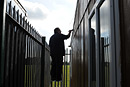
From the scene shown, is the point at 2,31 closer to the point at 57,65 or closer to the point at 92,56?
the point at 92,56

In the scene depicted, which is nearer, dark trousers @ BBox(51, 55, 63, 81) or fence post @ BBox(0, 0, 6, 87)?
fence post @ BBox(0, 0, 6, 87)

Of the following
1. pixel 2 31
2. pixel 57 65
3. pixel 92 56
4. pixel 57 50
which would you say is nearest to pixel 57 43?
pixel 57 50

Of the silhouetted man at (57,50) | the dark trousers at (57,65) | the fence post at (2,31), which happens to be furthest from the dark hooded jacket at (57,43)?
the fence post at (2,31)

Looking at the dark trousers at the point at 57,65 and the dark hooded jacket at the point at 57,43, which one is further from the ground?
the dark hooded jacket at the point at 57,43

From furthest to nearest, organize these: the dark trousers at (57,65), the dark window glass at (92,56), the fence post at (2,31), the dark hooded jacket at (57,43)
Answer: the dark trousers at (57,65) → the dark hooded jacket at (57,43) → the dark window glass at (92,56) → the fence post at (2,31)

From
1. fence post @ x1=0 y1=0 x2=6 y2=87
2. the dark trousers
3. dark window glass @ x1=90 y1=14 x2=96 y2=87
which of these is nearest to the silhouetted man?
the dark trousers

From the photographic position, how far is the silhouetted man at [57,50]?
6.51 m

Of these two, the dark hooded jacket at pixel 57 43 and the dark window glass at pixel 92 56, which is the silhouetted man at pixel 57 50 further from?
the dark window glass at pixel 92 56

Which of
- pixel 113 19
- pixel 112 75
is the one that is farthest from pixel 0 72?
pixel 113 19

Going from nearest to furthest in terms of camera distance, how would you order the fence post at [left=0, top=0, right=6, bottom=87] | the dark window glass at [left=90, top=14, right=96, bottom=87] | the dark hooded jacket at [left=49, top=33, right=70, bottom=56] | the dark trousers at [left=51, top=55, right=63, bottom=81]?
the fence post at [left=0, top=0, right=6, bottom=87] → the dark window glass at [left=90, top=14, right=96, bottom=87] → the dark hooded jacket at [left=49, top=33, right=70, bottom=56] → the dark trousers at [left=51, top=55, right=63, bottom=81]

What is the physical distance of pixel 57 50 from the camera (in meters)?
6.59

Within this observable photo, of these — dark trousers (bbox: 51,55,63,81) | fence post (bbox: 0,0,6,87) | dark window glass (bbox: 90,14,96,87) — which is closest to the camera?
fence post (bbox: 0,0,6,87)

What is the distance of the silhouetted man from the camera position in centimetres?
651

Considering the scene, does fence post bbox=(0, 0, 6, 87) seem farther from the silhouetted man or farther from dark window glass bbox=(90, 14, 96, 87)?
the silhouetted man
